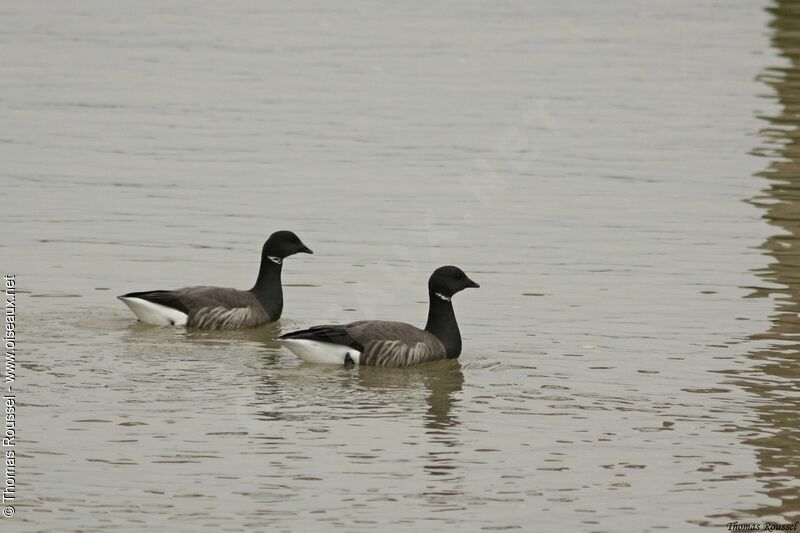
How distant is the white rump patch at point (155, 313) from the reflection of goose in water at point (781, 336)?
6.13 m

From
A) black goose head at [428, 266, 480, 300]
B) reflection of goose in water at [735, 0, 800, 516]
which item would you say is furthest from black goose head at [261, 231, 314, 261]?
reflection of goose in water at [735, 0, 800, 516]

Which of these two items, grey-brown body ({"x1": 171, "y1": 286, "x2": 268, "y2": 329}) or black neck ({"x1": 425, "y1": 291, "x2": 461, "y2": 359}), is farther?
grey-brown body ({"x1": 171, "y1": 286, "x2": 268, "y2": 329})

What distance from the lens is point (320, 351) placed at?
60.0 ft

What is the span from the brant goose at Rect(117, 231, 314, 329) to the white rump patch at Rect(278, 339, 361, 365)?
1868mm

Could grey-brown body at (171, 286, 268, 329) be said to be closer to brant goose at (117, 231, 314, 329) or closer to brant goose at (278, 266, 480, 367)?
brant goose at (117, 231, 314, 329)

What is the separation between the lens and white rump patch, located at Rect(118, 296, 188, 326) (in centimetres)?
1975

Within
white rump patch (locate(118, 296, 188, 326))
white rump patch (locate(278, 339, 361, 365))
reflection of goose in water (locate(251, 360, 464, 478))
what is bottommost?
reflection of goose in water (locate(251, 360, 464, 478))

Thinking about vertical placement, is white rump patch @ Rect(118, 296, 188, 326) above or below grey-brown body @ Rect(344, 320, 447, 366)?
above

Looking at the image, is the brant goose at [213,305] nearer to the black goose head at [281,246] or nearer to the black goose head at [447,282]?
the black goose head at [281,246]

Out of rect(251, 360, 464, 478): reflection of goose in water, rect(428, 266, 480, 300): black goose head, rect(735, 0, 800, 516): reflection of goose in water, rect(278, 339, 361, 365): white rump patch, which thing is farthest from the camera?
rect(428, 266, 480, 300): black goose head

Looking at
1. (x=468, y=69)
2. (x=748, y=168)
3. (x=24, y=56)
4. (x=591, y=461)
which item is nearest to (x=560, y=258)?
(x=748, y=168)

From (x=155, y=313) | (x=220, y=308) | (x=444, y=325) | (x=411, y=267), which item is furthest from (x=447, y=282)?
(x=411, y=267)

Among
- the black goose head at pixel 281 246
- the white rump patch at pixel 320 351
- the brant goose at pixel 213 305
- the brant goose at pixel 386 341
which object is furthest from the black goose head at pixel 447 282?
the brant goose at pixel 213 305

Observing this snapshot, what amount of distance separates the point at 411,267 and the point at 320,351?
6132mm
